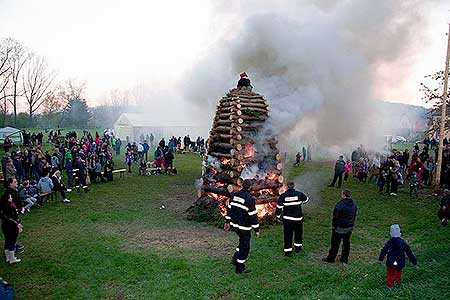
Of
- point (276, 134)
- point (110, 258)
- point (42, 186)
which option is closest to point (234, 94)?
point (276, 134)

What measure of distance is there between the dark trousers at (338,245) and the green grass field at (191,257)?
20 cm

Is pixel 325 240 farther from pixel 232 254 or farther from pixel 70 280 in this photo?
pixel 70 280

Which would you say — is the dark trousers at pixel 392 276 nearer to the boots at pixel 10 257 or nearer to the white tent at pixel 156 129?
the boots at pixel 10 257

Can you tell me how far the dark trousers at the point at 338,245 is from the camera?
299 inches

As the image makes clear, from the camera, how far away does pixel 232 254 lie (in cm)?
837

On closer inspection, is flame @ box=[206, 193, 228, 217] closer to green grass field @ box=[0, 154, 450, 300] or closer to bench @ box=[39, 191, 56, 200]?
green grass field @ box=[0, 154, 450, 300]

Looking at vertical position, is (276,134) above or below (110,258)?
above

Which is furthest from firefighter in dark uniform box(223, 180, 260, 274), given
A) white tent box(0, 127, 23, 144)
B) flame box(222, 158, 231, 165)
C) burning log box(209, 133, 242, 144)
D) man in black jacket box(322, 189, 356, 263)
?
white tent box(0, 127, 23, 144)

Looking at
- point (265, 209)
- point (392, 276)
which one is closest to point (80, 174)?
point (265, 209)

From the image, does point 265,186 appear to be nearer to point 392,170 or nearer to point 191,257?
point 191,257

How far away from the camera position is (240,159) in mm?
11172

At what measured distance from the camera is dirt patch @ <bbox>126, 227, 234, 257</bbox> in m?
8.70

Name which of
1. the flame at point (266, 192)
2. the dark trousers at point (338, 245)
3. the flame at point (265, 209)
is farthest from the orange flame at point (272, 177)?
the dark trousers at point (338, 245)

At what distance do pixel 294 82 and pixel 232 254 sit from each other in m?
8.01
